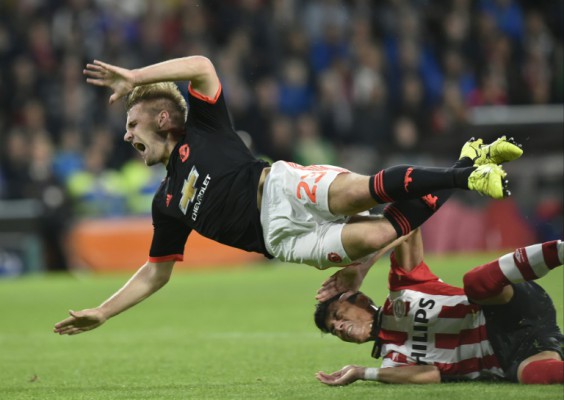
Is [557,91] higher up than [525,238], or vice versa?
[557,91]

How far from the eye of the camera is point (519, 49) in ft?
65.5

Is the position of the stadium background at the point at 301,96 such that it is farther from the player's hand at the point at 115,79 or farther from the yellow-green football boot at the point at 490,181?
the player's hand at the point at 115,79

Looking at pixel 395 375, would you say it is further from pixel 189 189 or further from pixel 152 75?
pixel 152 75

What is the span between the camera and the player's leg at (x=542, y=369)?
6.14 m

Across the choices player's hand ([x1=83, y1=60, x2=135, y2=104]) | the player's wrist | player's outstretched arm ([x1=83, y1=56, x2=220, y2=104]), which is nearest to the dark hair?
the player's wrist

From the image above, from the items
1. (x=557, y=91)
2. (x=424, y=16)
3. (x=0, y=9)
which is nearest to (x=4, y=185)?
(x=0, y=9)

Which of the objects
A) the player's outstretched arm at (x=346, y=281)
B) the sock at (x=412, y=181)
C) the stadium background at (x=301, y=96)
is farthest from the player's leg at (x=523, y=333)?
the stadium background at (x=301, y=96)

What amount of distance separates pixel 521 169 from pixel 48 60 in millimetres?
7818

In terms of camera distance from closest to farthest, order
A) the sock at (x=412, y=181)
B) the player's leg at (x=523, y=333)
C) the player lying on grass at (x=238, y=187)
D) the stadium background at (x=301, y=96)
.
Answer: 1. the sock at (x=412, y=181)
2. the player lying on grass at (x=238, y=187)
3. the player's leg at (x=523, y=333)
4. the stadium background at (x=301, y=96)

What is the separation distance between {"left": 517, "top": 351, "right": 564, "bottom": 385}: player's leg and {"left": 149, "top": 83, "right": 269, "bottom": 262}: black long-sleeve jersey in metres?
1.64

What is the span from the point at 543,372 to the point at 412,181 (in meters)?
1.37

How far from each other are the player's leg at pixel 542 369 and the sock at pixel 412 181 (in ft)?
3.97

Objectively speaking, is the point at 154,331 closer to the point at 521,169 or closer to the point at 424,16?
the point at 521,169

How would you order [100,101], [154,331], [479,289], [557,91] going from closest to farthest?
[479,289]
[154,331]
[100,101]
[557,91]
